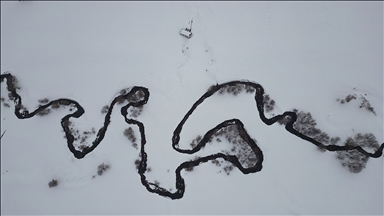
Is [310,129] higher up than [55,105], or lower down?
lower down

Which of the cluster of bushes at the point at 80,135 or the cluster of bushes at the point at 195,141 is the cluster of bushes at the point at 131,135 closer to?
the cluster of bushes at the point at 80,135

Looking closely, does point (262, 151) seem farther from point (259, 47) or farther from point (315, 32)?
point (315, 32)

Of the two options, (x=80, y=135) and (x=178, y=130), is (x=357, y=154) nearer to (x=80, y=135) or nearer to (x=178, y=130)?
(x=178, y=130)

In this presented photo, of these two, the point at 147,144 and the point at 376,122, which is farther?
the point at 147,144

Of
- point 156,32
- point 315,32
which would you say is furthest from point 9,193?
point 315,32

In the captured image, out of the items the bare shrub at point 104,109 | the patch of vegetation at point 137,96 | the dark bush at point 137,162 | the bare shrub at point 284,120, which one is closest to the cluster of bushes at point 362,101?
the bare shrub at point 284,120

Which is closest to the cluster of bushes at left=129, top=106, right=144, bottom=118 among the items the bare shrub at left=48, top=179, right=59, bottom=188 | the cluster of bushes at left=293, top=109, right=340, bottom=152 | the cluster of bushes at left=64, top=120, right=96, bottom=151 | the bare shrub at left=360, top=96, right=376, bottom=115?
the cluster of bushes at left=64, top=120, right=96, bottom=151

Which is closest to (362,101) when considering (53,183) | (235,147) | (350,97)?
(350,97)
